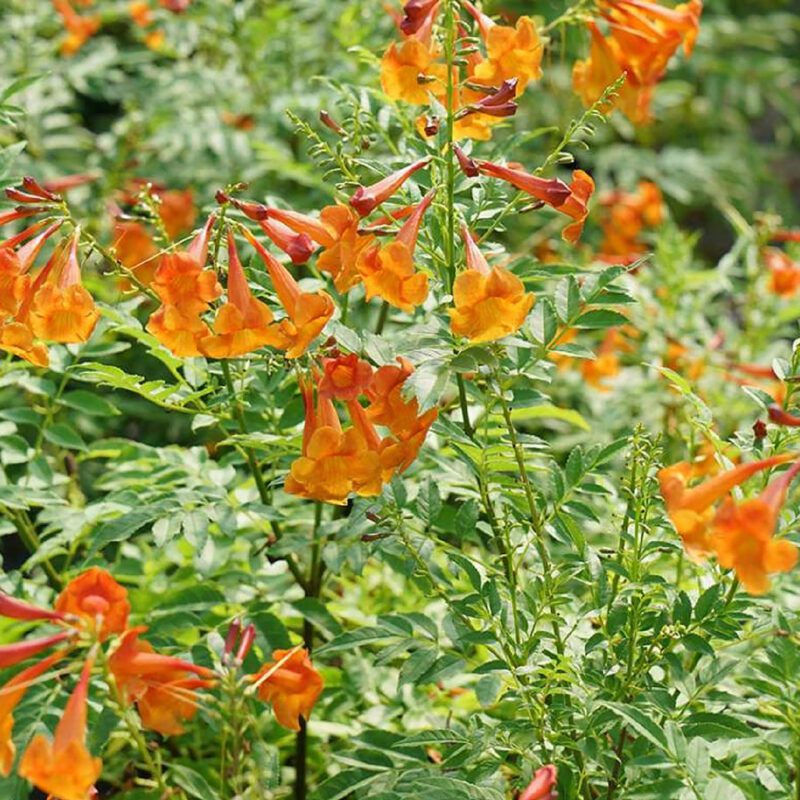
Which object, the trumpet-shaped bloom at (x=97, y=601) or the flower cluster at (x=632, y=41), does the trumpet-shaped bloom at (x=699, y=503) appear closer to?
the trumpet-shaped bloom at (x=97, y=601)

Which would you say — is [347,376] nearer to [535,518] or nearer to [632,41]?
[535,518]

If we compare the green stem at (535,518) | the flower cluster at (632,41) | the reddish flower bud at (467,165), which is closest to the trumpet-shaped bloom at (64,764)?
the green stem at (535,518)

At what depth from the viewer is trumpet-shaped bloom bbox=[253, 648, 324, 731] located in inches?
77.0

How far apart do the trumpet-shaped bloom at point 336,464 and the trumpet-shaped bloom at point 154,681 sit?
34 cm

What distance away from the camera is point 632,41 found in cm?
282

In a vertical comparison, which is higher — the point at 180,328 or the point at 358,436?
the point at 180,328

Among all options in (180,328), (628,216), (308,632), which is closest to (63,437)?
(308,632)

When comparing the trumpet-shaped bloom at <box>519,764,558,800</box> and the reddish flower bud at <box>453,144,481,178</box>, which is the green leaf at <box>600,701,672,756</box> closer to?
the trumpet-shaped bloom at <box>519,764,558,800</box>

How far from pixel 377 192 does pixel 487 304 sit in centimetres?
25

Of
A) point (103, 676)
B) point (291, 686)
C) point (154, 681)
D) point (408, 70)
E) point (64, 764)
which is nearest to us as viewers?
point (64, 764)

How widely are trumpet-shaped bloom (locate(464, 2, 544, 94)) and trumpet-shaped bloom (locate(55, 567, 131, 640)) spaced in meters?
1.07

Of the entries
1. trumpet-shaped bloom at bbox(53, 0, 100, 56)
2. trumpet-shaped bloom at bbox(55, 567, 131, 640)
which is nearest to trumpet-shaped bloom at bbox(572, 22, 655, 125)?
trumpet-shaped bloom at bbox(55, 567, 131, 640)

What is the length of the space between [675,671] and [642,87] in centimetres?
145

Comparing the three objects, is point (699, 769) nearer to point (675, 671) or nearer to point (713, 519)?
point (675, 671)
